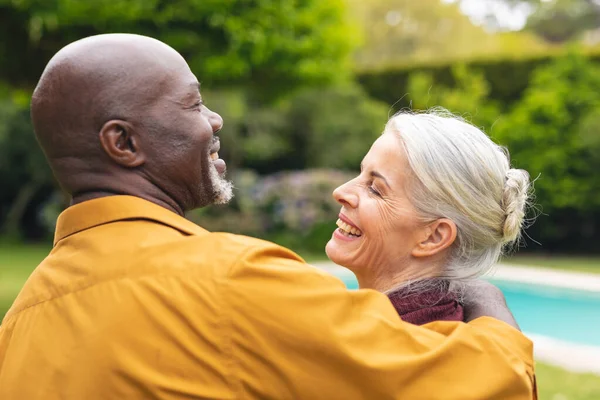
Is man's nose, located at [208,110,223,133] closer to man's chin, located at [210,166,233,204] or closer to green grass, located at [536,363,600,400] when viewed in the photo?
man's chin, located at [210,166,233,204]

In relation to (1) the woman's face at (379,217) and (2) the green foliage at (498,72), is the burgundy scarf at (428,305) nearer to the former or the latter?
(1) the woman's face at (379,217)

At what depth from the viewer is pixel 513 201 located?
6.73 ft

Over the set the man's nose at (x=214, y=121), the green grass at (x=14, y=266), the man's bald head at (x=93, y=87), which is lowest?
the green grass at (x=14, y=266)

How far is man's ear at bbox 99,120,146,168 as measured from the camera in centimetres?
152

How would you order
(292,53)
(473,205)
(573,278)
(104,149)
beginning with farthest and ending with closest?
(573,278) < (292,53) < (473,205) < (104,149)

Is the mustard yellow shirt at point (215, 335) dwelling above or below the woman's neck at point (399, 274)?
above

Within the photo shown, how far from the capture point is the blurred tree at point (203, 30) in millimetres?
8562

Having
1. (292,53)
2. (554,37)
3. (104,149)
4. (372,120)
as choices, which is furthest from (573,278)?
(554,37)

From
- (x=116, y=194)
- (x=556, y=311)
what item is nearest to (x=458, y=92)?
(x=556, y=311)

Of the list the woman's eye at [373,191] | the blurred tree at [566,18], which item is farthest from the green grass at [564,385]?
the blurred tree at [566,18]

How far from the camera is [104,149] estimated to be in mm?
1530

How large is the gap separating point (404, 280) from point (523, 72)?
52.8ft

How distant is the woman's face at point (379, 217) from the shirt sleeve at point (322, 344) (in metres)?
0.60

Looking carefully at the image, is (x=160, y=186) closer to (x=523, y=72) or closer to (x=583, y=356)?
(x=583, y=356)
